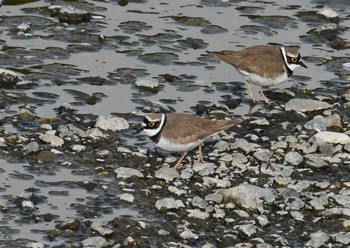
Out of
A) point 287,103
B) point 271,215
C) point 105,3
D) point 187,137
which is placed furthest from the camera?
point 105,3

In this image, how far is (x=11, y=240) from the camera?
40.8 feet

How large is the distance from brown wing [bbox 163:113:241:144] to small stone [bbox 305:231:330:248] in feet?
8.76

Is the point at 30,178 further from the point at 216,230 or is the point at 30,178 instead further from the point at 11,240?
the point at 216,230

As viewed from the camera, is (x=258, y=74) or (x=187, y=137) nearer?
(x=187, y=137)

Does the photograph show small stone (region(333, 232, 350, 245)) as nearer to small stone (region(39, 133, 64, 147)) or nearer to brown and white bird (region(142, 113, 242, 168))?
brown and white bird (region(142, 113, 242, 168))

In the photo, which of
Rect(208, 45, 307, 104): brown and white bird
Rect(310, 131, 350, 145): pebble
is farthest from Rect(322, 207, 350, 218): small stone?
Rect(208, 45, 307, 104): brown and white bird

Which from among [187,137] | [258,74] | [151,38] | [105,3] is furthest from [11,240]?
[105,3]

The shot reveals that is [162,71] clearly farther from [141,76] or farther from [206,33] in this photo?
[206,33]

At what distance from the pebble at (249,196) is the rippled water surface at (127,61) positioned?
131 cm

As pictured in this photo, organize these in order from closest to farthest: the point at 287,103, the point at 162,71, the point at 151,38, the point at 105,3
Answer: the point at 287,103, the point at 162,71, the point at 151,38, the point at 105,3

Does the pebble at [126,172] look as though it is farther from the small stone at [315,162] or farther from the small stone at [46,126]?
the small stone at [315,162]

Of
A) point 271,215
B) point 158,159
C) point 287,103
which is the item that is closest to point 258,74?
point 287,103

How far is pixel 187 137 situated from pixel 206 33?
243 inches

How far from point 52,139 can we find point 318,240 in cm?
458
